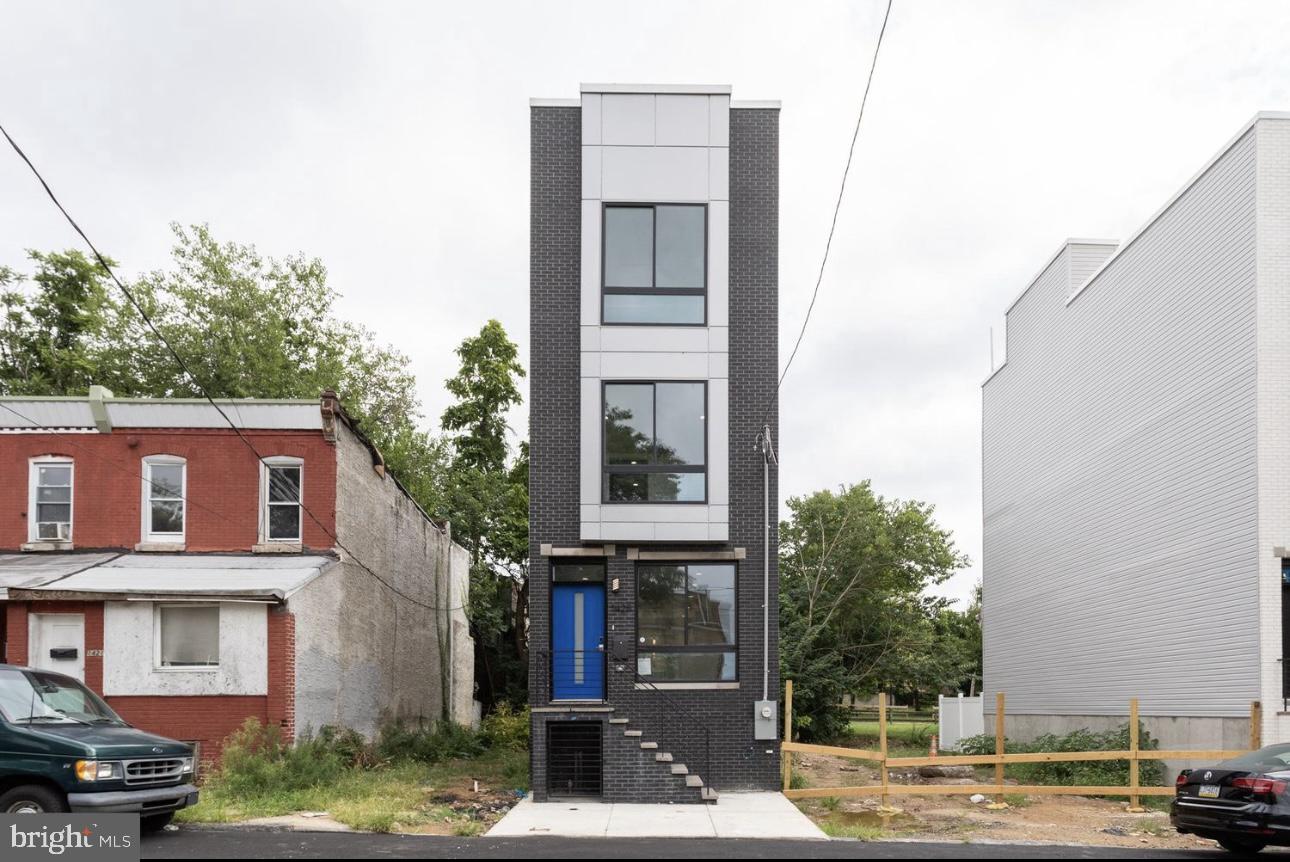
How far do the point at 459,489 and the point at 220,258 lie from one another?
1118 centimetres

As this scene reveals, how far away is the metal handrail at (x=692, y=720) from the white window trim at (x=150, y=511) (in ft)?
29.9

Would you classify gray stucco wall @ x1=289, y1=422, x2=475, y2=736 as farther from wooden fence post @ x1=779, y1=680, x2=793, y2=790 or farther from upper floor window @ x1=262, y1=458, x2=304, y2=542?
wooden fence post @ x1=779, y1=680, x2=793, y2=790

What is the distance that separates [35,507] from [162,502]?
239cm

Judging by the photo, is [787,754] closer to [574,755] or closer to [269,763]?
[574,755]

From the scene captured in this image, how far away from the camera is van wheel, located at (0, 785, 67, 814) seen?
12023 millimetres

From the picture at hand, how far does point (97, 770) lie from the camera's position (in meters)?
12.2

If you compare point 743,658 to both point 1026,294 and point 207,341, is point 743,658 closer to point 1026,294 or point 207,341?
point 1026,294

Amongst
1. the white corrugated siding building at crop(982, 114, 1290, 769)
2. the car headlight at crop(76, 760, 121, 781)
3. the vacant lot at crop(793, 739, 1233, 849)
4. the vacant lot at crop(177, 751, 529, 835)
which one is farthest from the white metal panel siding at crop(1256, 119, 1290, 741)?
the car headlight at crop(76, 760, 121, 781)

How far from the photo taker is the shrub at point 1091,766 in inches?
829

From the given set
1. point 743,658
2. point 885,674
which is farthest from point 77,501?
point 885,674

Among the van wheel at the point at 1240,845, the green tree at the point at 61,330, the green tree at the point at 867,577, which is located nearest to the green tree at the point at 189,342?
the green tree at the point at 61,330

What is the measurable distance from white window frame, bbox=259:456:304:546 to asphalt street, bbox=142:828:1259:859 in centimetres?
841

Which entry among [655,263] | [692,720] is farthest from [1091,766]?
[655,263]

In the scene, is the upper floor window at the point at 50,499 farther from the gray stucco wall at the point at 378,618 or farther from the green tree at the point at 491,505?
the green tree at the point at 491,505
